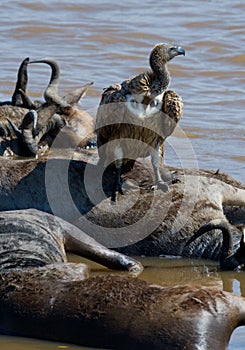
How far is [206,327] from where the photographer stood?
7043 mm

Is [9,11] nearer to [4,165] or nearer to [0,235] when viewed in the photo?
[4,165]

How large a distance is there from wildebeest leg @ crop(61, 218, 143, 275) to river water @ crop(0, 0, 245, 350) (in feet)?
9.16

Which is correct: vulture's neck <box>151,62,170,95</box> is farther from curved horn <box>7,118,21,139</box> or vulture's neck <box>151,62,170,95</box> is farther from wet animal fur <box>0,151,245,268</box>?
curved horn <box>7,118,21,139</box>

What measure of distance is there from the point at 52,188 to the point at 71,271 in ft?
6.95

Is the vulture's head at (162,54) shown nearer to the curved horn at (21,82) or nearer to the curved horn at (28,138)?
the curved horn at (28,138)

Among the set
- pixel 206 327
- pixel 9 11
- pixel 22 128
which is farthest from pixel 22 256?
pixel 9 11

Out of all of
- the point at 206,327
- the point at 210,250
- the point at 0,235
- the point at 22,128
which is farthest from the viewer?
the point at 22,128

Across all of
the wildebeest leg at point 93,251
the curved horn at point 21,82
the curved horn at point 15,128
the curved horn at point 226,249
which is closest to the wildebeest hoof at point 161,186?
the curved horn at point 226,249

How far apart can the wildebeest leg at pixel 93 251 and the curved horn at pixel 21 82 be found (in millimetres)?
4269

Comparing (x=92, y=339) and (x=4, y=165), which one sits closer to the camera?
(x=92, y=339)

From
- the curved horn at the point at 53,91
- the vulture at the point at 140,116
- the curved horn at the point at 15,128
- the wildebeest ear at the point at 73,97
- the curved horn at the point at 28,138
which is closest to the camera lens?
the vulture at the point at 140,116

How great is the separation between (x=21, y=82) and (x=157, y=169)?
3453 mm

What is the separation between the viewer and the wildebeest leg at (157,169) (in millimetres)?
9938

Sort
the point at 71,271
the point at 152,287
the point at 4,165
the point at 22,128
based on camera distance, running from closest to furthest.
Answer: the point at 152,287
the point at 71,271
the point at 4,165
the point at 22,128
